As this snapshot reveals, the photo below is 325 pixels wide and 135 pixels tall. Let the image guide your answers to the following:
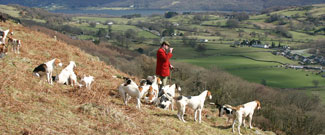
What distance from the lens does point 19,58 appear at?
50.3ft

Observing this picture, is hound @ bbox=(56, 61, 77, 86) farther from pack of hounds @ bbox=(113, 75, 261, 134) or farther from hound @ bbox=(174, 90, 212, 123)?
hound @ bbox=(174, 90, 212, 123)

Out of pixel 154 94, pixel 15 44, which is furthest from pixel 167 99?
pixel 15 44

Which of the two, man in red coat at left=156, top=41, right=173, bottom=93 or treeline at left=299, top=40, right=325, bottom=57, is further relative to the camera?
treeline at left=299, top=40, right=325, bottom=57

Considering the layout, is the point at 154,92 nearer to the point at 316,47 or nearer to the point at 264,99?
the point at 264,99

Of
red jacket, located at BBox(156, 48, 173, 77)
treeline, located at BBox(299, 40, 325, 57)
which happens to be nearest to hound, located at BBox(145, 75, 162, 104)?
red jacket, located at BBox(156, 48, 173, 77)

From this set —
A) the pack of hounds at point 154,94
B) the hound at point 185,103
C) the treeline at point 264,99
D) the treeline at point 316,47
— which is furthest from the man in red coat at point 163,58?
the treeline at point 316,47

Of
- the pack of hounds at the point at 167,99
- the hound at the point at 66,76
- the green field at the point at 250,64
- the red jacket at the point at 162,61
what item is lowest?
the green field at the point at 250,64

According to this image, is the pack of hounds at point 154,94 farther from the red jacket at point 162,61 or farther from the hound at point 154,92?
the red jacket at point 162,61

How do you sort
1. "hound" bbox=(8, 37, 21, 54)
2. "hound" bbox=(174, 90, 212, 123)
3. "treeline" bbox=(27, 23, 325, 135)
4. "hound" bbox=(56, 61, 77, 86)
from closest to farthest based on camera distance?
"hound" bbox=(174, 90, 212, 123) < "hound" bbox=(56, 61, 77, 86) < "hound" bbox=(8, 37, 21, 54) < "treeline" bbox=(27, 23, 325, 135)

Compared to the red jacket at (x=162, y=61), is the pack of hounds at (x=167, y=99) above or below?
below

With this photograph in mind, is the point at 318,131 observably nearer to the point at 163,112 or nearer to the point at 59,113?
the point at 163,112

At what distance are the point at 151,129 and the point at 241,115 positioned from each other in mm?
4604

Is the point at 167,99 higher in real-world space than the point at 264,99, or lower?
higher

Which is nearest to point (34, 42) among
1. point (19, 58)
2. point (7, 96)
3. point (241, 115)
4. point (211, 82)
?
point (19, 58)
